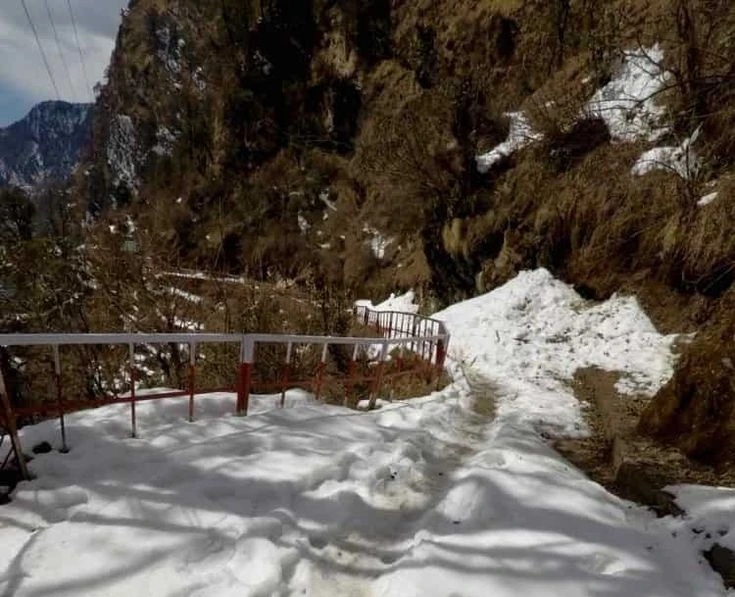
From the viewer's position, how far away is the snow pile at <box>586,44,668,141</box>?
12.1 metres

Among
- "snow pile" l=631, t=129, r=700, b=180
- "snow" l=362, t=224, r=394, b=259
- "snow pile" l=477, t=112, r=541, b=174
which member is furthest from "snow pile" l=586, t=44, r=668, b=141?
"snow" l=362, t=224, r=394, b=259

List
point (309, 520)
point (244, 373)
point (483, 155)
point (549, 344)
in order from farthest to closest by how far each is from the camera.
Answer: point (483, 155), point (549, 344), point (244, 373), point (309, 520)

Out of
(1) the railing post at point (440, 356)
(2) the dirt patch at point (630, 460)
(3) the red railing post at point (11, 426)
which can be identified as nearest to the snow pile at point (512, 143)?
(1) the railing post at point (440, 356)

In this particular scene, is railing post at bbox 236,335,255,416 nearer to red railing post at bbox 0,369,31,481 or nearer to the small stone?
the small stone

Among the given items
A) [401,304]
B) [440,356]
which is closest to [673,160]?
[440,356]

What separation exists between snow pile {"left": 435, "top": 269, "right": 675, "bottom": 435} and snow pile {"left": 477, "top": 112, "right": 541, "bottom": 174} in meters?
5.00

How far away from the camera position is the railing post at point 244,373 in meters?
4.76

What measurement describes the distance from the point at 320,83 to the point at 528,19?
2221 cm

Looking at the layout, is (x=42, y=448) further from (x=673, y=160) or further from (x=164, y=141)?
(x=164, y=141)

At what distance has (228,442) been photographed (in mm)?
3934

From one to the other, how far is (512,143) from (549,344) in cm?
881

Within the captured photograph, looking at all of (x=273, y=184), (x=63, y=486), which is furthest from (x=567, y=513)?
(x=273, y=184)

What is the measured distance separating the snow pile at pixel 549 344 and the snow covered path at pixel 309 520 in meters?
2.86

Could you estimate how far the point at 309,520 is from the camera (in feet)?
10.2
